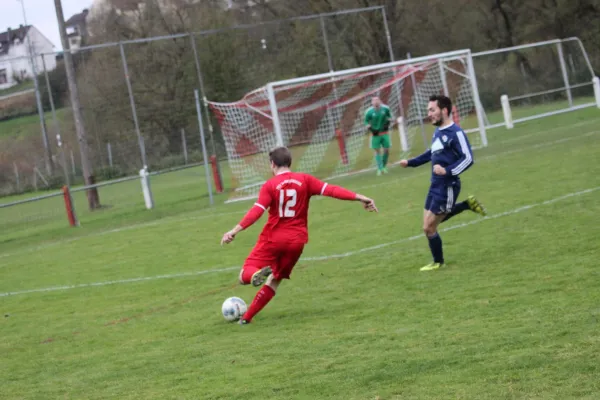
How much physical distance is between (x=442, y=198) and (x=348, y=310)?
209cm

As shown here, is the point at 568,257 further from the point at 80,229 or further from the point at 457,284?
the point at 80,229

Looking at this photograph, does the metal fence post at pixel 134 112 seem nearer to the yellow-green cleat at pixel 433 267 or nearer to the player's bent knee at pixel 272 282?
the yellow-green cleat at pixel 433 267

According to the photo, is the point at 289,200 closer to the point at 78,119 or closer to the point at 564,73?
the point at 78,119

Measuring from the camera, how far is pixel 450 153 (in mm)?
10320

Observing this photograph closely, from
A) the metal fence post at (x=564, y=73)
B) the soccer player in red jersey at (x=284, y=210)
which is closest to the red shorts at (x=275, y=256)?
the soccer player in red jersey at (x=284, y=210)

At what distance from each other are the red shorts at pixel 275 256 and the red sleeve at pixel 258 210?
0.37 meters

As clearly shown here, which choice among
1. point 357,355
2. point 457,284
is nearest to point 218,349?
point 357,355

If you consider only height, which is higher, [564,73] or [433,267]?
[564,73]

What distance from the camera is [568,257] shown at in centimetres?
957

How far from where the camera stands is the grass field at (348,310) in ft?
20.5

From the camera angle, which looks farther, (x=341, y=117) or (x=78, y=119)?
(x=341, y=117)

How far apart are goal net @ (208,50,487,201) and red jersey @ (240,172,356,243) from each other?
15.8 metres

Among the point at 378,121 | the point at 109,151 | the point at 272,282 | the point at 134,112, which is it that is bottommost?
the point at 272,282

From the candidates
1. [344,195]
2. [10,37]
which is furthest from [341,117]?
[10,37]
